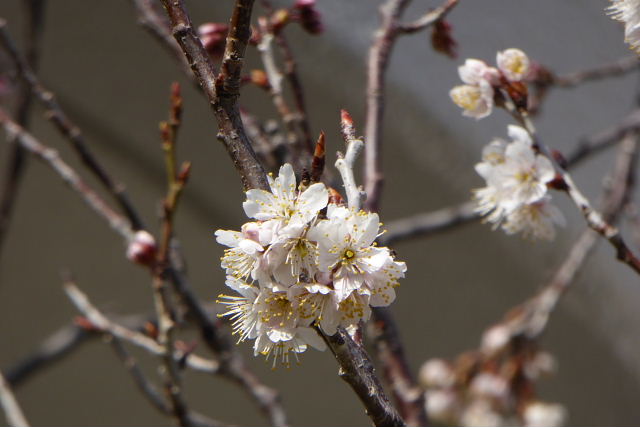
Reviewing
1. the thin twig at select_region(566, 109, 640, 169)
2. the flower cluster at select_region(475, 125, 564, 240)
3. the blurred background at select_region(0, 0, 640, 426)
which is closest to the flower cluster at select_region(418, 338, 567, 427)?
the thin twig at select_region(566, 109, 640, 169)

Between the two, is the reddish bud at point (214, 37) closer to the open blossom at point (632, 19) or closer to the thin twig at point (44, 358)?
the open blossom at point (632, 19)

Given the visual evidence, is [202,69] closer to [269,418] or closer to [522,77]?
[522,77]

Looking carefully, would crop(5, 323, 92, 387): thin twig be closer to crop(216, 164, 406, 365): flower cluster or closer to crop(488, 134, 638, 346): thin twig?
crop(488, 134, 638, 346): thin twig

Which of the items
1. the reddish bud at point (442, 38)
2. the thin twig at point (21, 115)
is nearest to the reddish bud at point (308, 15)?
the reddish bud at point (442, 38)

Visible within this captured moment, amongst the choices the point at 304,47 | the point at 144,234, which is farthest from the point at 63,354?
the point at 304,47

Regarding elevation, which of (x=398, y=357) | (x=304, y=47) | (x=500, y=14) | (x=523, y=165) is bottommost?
(x=398, y=357)
